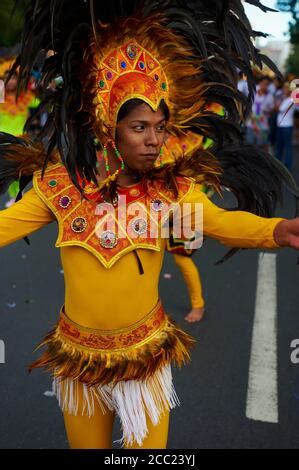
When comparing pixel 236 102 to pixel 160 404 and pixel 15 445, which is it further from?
pixel 15 445

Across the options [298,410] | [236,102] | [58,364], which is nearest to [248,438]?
[298,410]

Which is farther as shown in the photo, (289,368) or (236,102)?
(289,368)

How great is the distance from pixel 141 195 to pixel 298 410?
1882mm

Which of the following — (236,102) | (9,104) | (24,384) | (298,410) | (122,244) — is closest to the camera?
(122,244)

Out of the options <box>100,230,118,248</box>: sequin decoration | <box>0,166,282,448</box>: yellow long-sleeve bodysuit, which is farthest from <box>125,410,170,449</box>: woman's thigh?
<box>100,230,118,248</box>: sequin decoration

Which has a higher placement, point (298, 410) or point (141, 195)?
point (141, 195)

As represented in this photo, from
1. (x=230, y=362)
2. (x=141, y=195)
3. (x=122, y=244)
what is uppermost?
(x=141, y=195)

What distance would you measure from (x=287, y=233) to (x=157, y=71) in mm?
683

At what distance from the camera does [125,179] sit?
1787 millimetres

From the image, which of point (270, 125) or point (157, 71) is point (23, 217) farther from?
point (270, 125)

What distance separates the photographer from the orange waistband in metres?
1.80

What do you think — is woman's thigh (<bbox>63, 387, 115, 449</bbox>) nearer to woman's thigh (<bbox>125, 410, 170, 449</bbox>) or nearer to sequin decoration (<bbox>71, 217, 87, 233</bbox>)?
woman's thigh (<bbox>125, 410, 170, 449</bbox>)

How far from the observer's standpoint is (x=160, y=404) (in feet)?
6.10

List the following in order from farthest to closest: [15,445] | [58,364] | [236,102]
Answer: [15,445] → [236,102] → [58,364]
